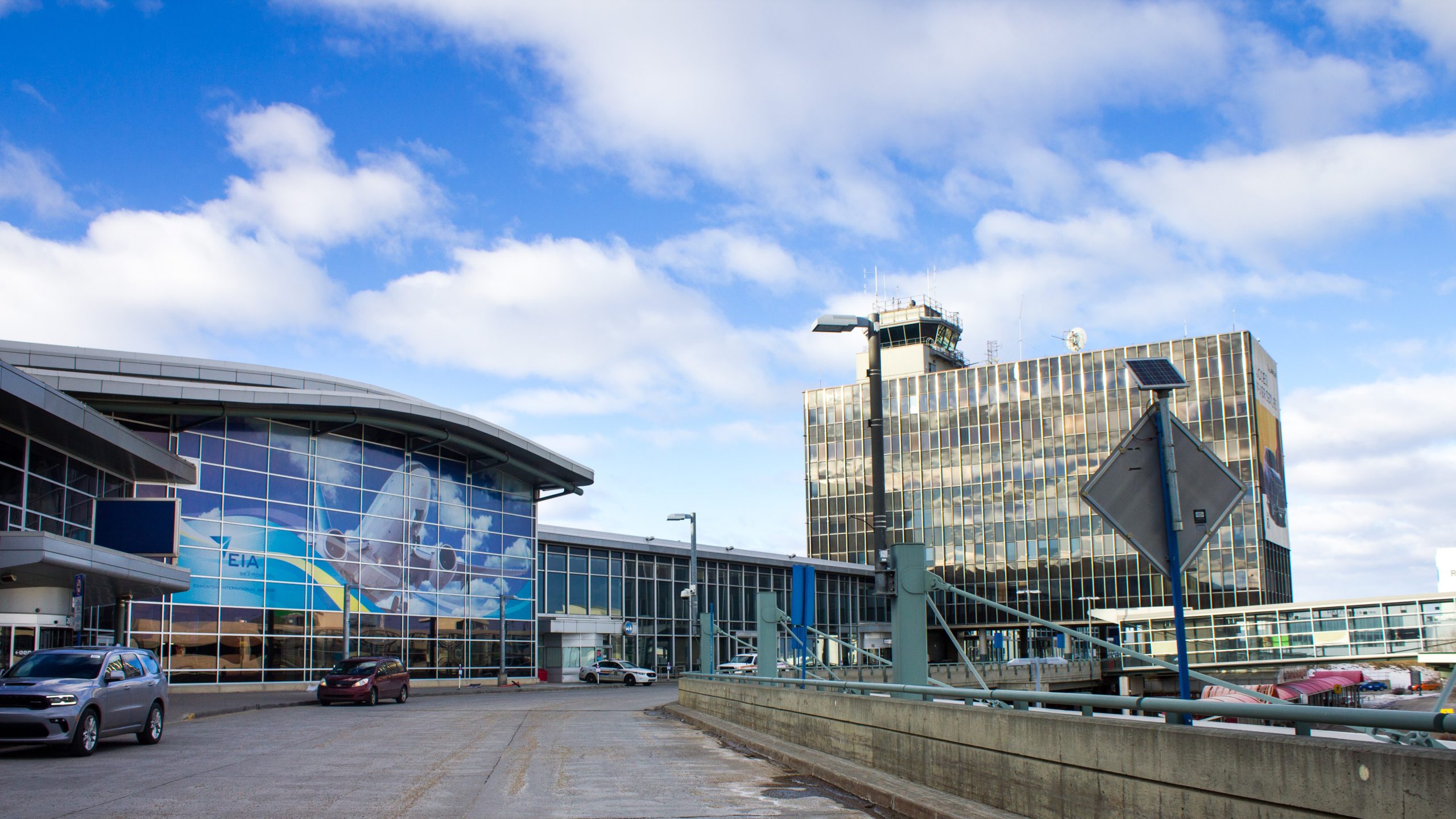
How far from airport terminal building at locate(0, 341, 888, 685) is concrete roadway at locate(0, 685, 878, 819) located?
1332 cm

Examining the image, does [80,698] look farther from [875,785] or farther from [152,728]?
[875,785]

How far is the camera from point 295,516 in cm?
4641

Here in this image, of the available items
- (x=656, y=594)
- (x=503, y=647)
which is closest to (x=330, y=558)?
(x=503, y=647)

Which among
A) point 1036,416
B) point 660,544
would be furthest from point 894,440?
point 660,544

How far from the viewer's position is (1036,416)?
9919 centimetres

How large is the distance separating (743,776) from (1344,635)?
64.5 meters

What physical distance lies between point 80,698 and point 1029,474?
90248mm

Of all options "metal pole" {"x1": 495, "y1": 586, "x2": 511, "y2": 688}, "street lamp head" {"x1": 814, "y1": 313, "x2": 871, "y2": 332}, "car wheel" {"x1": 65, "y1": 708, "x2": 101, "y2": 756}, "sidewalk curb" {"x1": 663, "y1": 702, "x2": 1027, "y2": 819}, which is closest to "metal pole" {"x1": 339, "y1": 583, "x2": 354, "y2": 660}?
"metal pole" {"x1": 495, "y1": 586, "x2": 511, "y2": 688}

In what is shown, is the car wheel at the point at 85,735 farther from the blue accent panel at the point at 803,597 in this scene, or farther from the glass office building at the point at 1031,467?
the glass office building at the point at 1031,467

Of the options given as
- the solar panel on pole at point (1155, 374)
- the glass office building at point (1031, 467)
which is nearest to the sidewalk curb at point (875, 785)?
the solar panel on pole at point (1155, 374)

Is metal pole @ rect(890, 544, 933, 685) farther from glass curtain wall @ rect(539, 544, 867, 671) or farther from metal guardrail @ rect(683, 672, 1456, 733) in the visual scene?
glass curtain wall @ rect(539, 544, 867, 671)

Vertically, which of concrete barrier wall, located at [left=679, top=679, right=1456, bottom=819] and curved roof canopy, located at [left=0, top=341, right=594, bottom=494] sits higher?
curved roof canopy, located at [left=0, top=341, right=594, bottom=494]

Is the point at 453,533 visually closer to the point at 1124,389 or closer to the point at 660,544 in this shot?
the point at 660,544

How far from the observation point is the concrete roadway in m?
11.1
